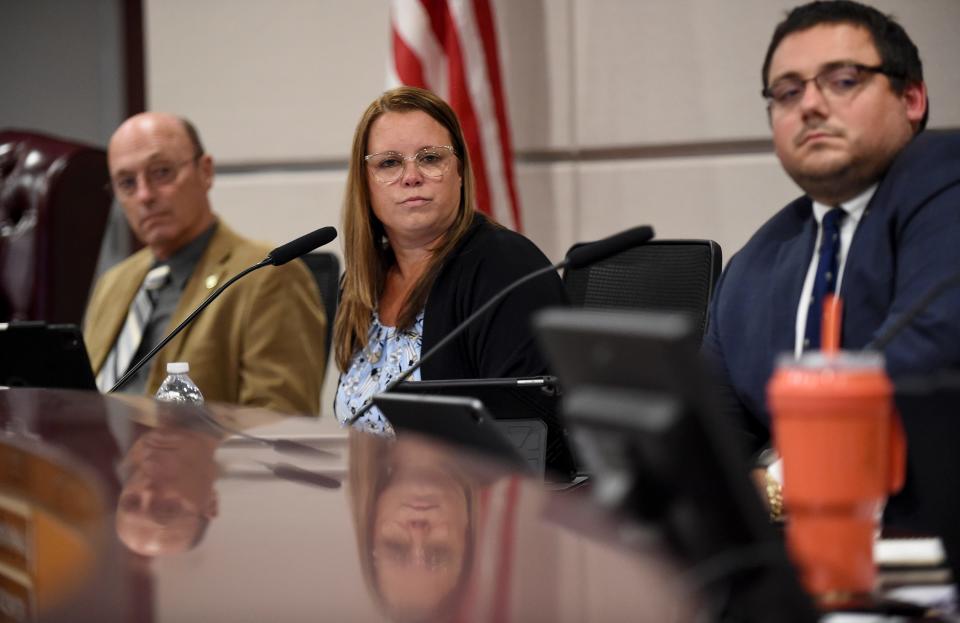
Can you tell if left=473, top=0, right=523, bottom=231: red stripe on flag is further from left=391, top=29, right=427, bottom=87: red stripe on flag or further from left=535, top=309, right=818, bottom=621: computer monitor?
left=535, top=309, right=818, bottom=621: computer monitor

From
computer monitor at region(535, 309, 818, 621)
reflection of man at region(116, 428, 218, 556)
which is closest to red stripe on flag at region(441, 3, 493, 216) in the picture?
reflection of man at region(116, 428, 218, 556)

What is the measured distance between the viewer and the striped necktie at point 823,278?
188cm

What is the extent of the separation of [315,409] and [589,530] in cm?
233

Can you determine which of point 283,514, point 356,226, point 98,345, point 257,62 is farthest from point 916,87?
point 257,62

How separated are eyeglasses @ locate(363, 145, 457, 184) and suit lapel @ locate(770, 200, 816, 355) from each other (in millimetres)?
766

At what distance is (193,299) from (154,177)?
418mm

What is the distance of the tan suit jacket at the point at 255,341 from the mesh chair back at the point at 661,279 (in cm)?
81

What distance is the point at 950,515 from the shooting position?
2.85ft

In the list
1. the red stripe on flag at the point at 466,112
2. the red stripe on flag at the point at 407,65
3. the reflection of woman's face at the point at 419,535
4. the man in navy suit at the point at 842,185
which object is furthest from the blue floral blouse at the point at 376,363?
the reflection of woman's face at the point at 419,535

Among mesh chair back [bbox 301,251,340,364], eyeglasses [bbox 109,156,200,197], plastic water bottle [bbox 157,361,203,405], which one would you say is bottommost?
plastic water bottle [bbox 157,361,203,405]

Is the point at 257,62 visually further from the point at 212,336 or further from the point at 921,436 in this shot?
the point at 921,436

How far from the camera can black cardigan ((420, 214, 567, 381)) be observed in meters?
2.27

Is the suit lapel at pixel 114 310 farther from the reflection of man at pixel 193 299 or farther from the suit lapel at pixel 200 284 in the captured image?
the suit lapel at pixel 200 284

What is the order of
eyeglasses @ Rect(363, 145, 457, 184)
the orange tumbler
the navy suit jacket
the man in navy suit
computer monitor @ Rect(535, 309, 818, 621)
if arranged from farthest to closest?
eyeglasses @ Rect(363, 145, 457, 184)
the man in navy suit
the navy suit jacket
the orange tumbler
computer monitor @ Rect(535, 309, 818, 621)
